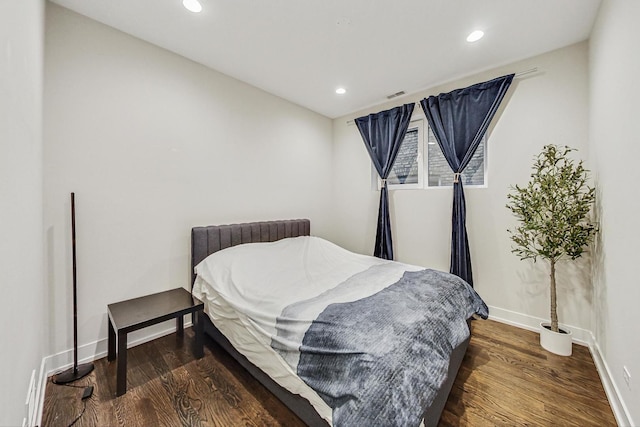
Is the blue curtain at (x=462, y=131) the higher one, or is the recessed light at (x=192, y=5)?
the recessed light at (x=192, y=5)

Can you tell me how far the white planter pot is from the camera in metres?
2.20

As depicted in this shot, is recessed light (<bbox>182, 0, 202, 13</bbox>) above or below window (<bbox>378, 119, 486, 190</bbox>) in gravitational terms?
above

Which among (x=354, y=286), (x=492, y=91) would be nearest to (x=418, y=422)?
(x=354, y=286)

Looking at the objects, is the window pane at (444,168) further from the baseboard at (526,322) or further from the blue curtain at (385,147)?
the baseboard at (526,322)

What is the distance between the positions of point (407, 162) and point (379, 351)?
2943 mm

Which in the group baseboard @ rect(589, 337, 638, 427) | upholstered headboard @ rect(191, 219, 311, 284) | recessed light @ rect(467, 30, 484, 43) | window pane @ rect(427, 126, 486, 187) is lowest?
baseboard @ rect(589, 337, 638, 427)

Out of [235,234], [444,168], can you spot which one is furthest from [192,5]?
[444,168]

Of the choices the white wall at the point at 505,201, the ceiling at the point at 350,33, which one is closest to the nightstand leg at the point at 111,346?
the ceiling at the point at 350,33

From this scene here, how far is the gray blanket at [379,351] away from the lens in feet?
3.64

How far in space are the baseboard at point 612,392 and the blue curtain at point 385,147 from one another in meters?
2.03

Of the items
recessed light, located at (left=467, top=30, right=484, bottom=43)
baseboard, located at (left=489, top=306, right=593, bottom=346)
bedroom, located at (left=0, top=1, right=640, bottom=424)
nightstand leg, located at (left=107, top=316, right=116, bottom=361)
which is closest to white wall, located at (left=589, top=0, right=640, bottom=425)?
bedroom, located at (left=0, top=1, right=640, bottom=424)

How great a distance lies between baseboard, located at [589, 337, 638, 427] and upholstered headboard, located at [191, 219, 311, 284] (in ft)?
10.1

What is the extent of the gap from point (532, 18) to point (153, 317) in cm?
382

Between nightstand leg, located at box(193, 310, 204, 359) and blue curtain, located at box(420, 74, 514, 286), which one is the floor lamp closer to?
nightstand leg, located at box(193, 310, 204, 359)
